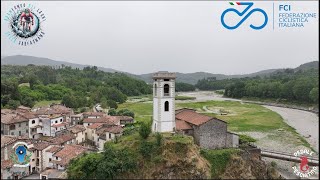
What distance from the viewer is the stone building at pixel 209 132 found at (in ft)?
84.5

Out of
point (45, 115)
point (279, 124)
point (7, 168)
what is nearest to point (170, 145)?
point (7, 168)

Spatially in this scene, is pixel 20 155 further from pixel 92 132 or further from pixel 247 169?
pixel 247 169

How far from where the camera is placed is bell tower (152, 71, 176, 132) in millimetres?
25219

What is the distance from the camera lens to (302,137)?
135 ft

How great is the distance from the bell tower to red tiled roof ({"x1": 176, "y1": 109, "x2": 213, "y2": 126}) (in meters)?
2.29

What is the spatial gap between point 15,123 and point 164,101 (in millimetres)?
15395

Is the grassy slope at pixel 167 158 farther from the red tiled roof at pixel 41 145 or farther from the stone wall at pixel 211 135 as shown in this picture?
the red tiled roof at pixel 41 145

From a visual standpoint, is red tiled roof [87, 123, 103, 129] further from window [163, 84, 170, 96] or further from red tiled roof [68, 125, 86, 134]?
window [163, 84, 170, 96]

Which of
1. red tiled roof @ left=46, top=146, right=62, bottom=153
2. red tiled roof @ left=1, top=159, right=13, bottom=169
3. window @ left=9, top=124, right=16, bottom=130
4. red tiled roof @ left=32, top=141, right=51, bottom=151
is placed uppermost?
window @ left=9, top=124, right=16, bottom=130

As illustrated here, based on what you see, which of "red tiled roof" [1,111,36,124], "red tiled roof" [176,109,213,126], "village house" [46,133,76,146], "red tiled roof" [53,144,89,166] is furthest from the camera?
"village house" [46,133,76,146]

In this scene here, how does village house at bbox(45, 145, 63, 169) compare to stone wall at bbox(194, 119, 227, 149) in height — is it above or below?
below

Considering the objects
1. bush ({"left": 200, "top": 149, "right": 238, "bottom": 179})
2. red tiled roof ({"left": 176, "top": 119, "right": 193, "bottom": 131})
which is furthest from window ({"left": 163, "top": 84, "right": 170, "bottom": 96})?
bush ({"left": 200, "top": 149, "right": 238, "bottom": 179})

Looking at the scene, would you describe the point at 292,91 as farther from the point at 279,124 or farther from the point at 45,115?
the point at 45,115

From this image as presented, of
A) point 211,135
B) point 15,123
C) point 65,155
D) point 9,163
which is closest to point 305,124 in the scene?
point 211,135
